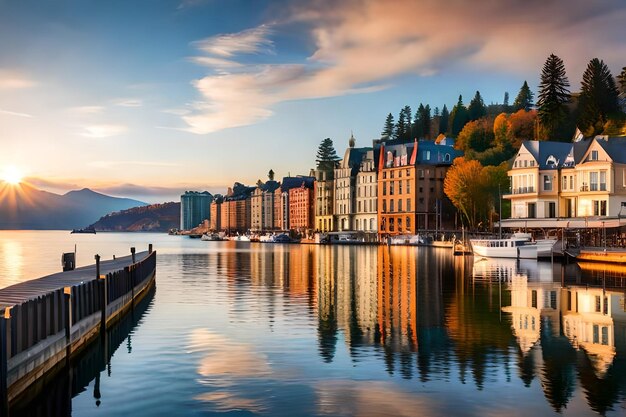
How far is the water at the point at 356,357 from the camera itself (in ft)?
71.3

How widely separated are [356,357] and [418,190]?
6279 inches

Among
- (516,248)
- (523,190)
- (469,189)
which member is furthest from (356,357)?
(469,189)

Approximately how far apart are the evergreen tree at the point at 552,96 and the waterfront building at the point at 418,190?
103 feet

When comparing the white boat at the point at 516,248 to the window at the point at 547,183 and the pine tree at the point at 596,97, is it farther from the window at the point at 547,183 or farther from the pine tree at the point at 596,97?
the pine tree at the point at 596,97

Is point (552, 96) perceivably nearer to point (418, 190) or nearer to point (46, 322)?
point (418, 190)

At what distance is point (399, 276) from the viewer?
70.3 metres

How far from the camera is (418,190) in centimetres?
18550

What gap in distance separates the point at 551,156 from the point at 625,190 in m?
16.9

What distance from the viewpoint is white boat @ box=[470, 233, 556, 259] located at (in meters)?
97.2

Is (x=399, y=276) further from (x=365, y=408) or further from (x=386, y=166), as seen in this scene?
(x=386, y=166)

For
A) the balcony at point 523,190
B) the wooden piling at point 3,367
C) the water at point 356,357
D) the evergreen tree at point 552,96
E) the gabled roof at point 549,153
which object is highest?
the evergreen tree at point 552,96

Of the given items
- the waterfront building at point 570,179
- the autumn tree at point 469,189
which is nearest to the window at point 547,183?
the waterfront building at point 570,179

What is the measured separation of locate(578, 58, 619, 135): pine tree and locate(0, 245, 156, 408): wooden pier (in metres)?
140

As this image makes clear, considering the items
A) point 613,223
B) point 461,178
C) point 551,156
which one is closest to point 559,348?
point 613,223
